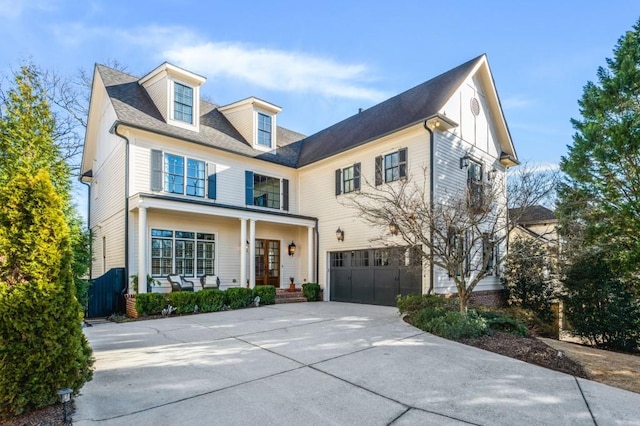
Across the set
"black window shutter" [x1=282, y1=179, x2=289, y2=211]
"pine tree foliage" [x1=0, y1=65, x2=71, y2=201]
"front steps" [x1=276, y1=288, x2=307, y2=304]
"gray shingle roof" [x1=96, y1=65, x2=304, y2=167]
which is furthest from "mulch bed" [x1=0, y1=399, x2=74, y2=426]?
"black window shutter" [x1=282, y1=179, x2=289, y2=211]

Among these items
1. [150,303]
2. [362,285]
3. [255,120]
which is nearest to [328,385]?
[150,303]

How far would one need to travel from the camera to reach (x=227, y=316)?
9.49 m

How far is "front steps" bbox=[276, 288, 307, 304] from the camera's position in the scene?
1277 cm

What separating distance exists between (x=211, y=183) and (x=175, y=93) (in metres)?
3.35

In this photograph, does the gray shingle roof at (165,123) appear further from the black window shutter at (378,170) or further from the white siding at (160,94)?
the black window shutter at (378,170)

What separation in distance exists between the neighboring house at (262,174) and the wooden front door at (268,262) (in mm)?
46

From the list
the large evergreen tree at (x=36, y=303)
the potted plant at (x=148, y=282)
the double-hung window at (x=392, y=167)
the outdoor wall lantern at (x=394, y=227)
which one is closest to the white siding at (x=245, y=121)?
the double-hung window at (x=392, y=167)

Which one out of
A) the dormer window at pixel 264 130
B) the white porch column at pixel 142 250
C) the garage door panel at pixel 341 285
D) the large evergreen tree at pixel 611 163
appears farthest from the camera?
the dormer window at pixel 264 130

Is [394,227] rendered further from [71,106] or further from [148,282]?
[71,106]

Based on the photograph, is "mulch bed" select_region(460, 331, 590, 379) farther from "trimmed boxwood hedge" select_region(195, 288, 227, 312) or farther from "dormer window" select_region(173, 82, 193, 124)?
"dormer window" select_region(173, 82, 193, 124)

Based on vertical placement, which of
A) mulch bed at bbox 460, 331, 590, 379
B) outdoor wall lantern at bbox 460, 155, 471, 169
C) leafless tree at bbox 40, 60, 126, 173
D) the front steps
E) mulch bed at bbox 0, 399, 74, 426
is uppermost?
leafless tree at bbox 40, 60, 126, 173

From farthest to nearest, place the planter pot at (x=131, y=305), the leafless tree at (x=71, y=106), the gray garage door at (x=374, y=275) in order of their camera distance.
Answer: the leafless tree at (x=71, y=106) → the gray garage door at (x=374, y=275) → the planter pot at (x=131, y=305)

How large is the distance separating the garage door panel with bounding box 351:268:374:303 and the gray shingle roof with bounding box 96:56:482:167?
444 centimetres

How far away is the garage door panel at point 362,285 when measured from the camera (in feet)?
40.8
